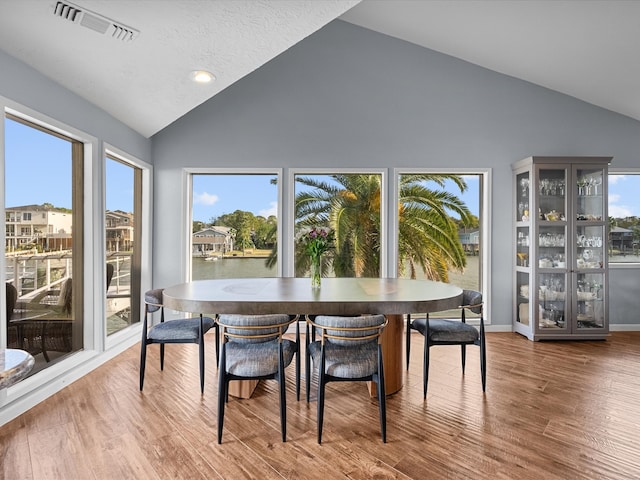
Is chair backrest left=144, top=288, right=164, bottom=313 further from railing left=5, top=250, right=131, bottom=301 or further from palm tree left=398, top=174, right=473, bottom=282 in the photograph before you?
palm tree left=398, top=174, right=473, bottom=282

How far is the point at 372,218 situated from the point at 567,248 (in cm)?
227

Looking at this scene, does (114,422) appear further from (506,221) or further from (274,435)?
(506,221)

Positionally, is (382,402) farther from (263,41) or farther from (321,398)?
(263,41)

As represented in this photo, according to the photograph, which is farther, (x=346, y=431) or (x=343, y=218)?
(x=343, y=218)

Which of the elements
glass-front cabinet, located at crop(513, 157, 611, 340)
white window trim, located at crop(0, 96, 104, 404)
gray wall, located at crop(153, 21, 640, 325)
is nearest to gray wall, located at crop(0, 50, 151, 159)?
white window trim, located at crop(0, 96, 104, 404)

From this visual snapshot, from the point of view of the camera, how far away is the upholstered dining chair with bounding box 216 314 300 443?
6.63ft

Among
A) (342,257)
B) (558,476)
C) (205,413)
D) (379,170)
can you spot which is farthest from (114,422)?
(379,170)

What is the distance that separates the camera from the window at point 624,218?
4.50 meters

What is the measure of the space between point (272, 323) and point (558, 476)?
1.67 metres

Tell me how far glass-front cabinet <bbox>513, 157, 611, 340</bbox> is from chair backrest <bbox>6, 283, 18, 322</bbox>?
490 cm

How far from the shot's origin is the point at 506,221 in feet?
14.5

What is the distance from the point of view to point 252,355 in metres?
2.10

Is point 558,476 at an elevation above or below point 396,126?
below

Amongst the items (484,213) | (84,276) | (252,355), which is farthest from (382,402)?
(484,213)
